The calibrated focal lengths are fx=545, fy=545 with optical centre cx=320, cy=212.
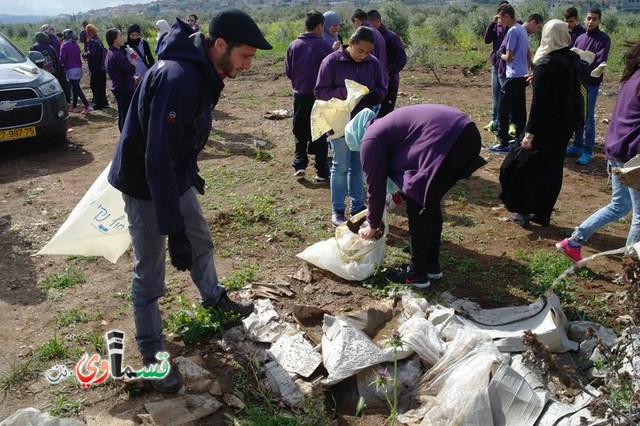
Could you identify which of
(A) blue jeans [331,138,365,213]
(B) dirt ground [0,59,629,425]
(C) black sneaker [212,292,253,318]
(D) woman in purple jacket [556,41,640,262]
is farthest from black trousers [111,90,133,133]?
(D) woman in purple jacket [556,41,640,262]

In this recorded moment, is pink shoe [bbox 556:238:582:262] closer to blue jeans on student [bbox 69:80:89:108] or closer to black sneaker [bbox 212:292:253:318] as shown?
black sneaker [bbox 212:292:253:318]

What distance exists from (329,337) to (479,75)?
11723 mm

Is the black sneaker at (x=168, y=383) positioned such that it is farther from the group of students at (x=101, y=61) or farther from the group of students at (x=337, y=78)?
the group of students at (x=101, y=61)

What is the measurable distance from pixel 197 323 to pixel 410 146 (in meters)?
1.80

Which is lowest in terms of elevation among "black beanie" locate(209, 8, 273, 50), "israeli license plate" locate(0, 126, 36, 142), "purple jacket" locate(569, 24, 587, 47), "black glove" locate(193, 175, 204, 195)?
"israeli license plate" locate(0, 126, 36, 142)

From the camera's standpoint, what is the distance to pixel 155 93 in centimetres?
259

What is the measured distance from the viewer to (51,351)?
3.40 metres

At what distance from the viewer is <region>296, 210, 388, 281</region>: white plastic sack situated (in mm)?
4043

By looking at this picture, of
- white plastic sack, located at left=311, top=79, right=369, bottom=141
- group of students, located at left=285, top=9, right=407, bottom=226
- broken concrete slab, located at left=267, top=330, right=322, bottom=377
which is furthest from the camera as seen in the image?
group of students, located at left=285, top=9, right=407, bottom=226

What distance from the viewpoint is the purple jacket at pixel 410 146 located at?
350cm

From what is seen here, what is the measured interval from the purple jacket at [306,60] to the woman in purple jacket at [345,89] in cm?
72

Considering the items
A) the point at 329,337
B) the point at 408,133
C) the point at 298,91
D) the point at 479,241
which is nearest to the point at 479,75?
the point at 298,91

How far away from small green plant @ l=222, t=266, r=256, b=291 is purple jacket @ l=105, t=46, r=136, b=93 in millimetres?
5015

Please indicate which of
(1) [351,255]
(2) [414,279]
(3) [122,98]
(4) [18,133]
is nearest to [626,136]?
(2) [414,279]
